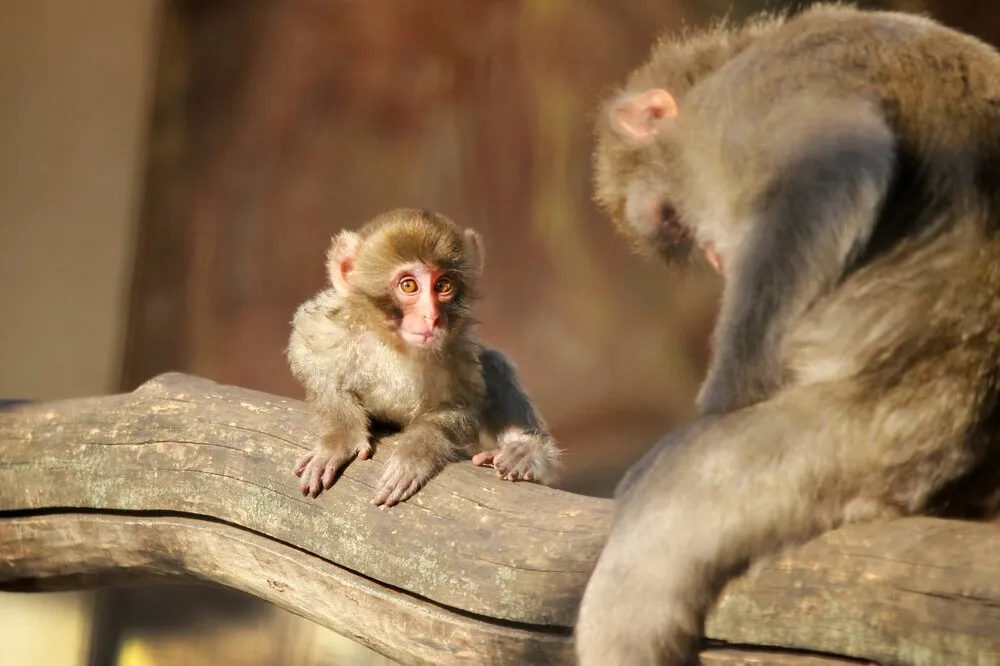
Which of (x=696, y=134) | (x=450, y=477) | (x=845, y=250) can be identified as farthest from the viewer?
(x=450, y=477)

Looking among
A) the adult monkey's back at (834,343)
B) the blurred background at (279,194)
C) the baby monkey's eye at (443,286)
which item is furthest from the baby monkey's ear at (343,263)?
the blurred background at (279,194)

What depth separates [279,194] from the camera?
5793mm

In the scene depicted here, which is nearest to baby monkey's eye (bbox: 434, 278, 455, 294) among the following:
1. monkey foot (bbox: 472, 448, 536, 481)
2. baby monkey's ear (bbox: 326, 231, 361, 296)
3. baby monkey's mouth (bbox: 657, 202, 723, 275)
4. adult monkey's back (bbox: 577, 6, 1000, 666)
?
baby monkey's ear (bbox: 326, 231, 361, 296)

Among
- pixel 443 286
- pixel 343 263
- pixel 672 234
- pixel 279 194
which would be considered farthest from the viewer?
pixel 279 194

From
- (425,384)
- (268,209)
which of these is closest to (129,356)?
(268,209)

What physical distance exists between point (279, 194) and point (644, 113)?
333cm

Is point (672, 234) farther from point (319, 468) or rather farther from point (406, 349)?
point (319, 468)

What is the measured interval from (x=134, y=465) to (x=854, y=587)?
2229 millimetres

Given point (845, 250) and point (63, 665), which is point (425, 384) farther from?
point (63, 665)

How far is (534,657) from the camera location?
239 centimetres

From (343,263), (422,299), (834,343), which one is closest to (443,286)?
(422,299)

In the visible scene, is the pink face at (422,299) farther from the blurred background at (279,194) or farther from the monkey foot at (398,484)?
the blurred background at (279,194)

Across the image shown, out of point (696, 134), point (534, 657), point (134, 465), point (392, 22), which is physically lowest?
point (534, 657)

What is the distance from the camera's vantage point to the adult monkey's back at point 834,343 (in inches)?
83.9
